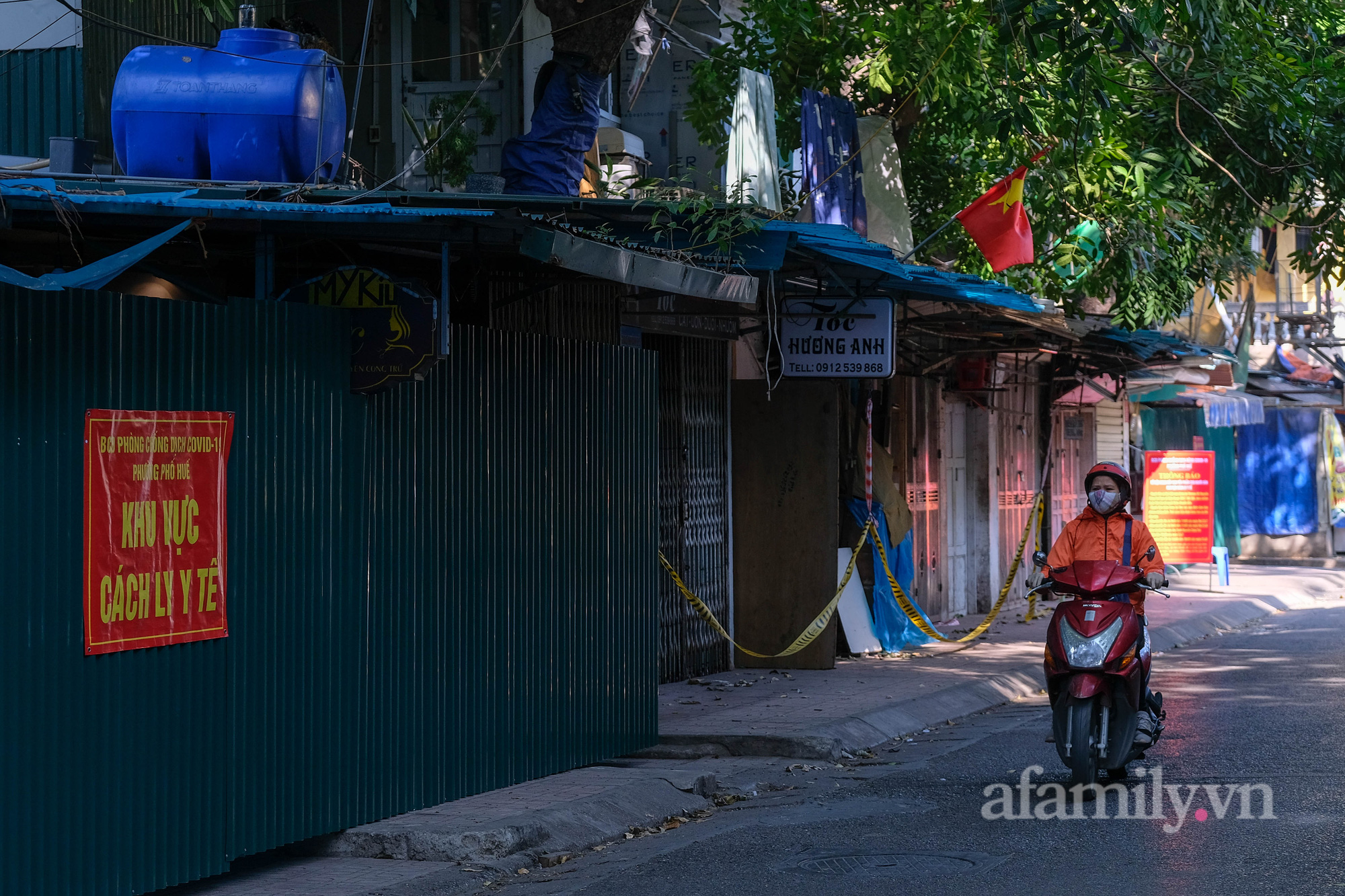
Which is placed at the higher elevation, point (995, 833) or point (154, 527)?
point (154, 527)

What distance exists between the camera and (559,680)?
906 cm

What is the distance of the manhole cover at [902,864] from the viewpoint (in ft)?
22.4

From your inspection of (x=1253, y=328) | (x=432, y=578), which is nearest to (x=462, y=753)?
(x=432, y=578)

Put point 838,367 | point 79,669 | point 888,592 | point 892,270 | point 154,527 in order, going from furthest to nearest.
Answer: point 888,592, point 838,367, point 892,270, point 154,527, point 79,669

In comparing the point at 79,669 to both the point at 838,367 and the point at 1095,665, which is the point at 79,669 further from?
the point at 838,367

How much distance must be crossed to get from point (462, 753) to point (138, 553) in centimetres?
253

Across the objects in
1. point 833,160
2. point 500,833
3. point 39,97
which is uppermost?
point 833,160

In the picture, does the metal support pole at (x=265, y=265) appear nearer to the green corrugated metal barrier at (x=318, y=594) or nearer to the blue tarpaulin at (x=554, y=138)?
the green corrugated metal barrier at (x=318, y=594)

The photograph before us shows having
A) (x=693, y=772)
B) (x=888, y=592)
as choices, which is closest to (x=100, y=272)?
(x=693, y=772)

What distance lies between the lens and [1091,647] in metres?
8.26

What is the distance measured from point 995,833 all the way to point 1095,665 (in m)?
1.19

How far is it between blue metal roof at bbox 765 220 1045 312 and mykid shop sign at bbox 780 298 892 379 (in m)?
0.31

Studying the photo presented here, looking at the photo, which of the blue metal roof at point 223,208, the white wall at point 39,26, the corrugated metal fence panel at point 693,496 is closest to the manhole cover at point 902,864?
the blue metal roof at point 223,208

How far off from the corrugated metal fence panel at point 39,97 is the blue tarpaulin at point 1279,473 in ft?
80.3
